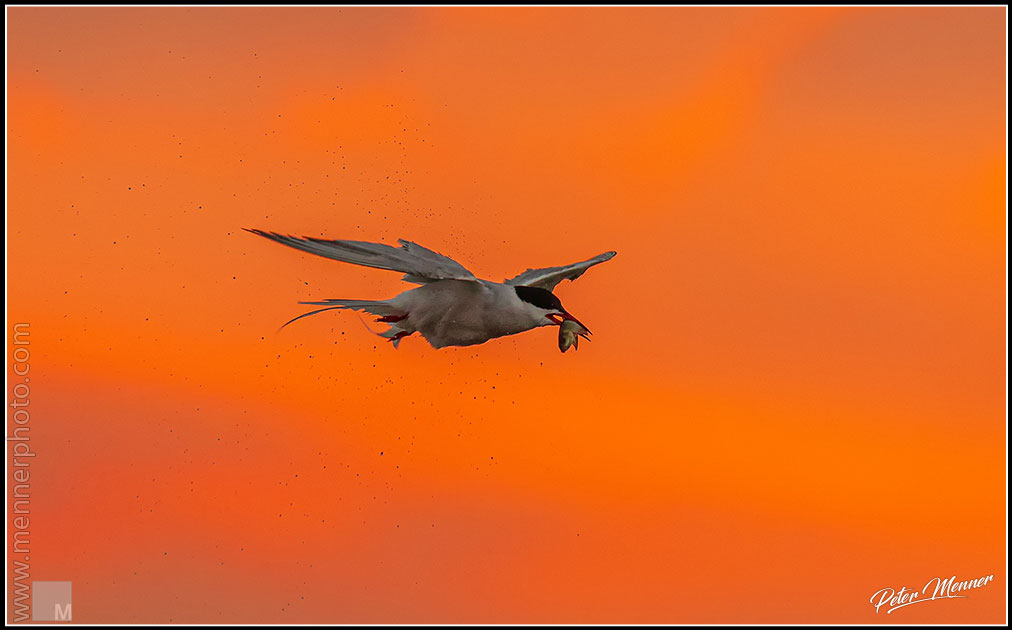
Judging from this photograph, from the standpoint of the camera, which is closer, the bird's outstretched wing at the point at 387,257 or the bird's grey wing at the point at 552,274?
the bird's outstretched wing at the point at 387,257

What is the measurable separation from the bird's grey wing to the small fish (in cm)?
71

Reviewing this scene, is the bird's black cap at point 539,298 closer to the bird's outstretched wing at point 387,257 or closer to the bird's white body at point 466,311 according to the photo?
the bird's white body at point 466,311

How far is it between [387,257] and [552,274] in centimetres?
202

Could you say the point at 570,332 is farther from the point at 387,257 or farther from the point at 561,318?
the point at 387,257

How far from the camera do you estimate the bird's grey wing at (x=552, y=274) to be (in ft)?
28.1

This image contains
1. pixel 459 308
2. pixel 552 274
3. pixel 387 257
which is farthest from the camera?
pixel 552 274

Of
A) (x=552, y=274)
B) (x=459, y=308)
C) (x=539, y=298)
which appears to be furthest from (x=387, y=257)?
(x=552, y=274)

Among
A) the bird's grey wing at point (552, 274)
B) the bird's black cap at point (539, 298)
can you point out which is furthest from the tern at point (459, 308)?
the bird's grey wing at point (552, 274)

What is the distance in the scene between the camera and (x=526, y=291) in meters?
7.67

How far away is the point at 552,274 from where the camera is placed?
337 inches

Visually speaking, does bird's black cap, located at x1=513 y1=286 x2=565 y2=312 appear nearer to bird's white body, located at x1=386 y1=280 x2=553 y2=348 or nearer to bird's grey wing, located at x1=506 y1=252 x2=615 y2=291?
bird's white body, located at x1=386 y1=280 x2=553 y2=348

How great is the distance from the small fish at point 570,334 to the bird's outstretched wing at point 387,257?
79 centimetres

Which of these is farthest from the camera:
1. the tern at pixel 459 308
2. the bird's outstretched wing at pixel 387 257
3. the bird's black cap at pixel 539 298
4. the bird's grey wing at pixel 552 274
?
the bird's grey wing at pixel 552 274

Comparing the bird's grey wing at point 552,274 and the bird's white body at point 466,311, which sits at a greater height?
the bird's grey wing at point 552,274
